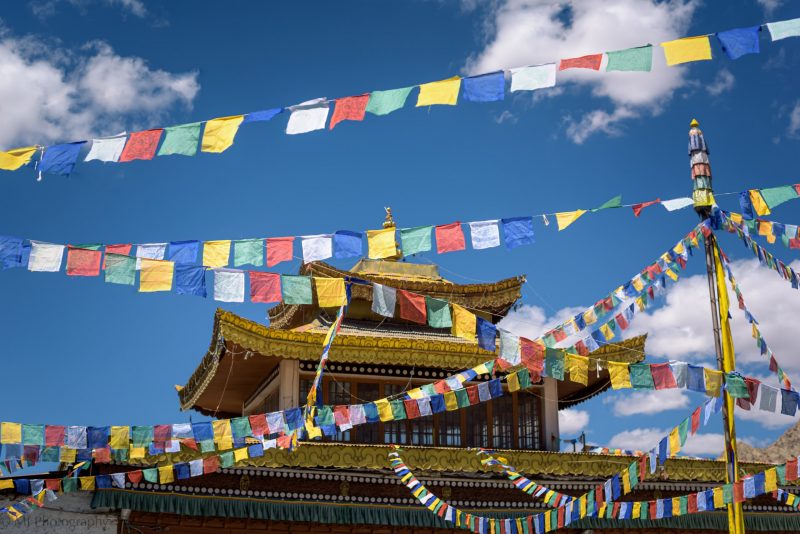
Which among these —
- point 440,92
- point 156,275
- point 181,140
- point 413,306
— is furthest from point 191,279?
point 440,92

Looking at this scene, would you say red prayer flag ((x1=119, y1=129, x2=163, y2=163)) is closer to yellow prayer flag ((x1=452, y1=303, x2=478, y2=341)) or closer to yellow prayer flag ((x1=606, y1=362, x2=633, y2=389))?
yellow prayer flag ((x1=452, y1=303, x2=478, y2=341))

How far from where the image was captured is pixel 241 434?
1680 cm

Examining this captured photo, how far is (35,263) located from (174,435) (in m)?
4.81

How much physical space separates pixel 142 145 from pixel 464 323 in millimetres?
5280

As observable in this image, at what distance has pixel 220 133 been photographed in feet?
41.4

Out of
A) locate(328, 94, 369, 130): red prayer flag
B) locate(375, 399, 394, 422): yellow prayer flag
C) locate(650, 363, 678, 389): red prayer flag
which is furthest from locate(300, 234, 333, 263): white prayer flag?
locate(650, 363, 678, 389): red prayer flag

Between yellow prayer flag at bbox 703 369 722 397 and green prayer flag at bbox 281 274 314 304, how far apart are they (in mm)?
6095

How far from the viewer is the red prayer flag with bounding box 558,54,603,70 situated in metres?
12.4

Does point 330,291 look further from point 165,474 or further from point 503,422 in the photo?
point 503,422

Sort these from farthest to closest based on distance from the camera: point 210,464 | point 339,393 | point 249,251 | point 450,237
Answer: point 339,393 → point 210,464 → point 450,237 → point 249,251

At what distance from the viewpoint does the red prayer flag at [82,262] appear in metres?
13.1

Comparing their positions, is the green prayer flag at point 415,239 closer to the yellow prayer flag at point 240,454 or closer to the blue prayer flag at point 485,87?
the blue prayer flag at point 485,87

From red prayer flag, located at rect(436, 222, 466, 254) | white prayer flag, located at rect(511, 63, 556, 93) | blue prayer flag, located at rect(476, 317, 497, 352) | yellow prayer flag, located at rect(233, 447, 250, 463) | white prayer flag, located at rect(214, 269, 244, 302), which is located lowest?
yellow prayer flag, located at rect(233, 447, 250, 463)

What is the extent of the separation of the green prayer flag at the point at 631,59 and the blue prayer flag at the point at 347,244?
15.6 feet
